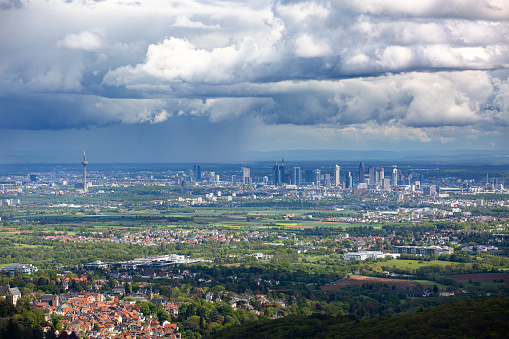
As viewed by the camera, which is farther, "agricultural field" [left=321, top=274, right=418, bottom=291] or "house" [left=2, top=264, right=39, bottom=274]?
"house" [left=2, top=264, right=39, bottom=274]

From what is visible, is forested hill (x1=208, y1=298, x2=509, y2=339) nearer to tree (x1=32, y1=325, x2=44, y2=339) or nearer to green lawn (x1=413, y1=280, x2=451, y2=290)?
tree (x1=32, y1=325, x2=44, y2=339)

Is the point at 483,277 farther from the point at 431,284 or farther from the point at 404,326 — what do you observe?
the point at 404,326

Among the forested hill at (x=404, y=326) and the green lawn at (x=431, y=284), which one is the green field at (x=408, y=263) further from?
the forested hill at (x=404, y=326)

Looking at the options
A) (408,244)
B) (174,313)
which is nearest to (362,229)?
(408,244)

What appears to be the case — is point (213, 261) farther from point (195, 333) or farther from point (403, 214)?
point (403, 214)

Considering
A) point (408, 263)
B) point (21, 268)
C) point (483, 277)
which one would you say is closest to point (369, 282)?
point (483, 277)

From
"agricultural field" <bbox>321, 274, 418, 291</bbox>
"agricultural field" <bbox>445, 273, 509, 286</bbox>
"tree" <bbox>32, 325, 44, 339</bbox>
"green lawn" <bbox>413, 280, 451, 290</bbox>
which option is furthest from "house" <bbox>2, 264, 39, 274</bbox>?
"agricultural field" <bbox>445, 273, 509, 286</bbox>
